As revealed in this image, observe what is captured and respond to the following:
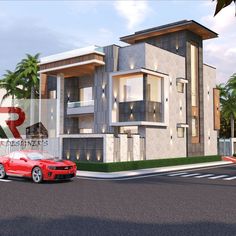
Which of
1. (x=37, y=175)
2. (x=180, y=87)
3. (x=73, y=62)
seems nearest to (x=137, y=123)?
(x=180, y=87)

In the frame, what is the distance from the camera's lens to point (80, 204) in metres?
9.69

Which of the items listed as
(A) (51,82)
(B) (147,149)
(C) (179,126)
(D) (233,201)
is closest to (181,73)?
(C) (179,126)

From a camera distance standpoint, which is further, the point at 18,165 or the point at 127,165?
the point at 127,165

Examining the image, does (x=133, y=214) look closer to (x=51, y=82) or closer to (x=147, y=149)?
(x=147, y=149)

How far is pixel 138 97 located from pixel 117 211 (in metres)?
21.6

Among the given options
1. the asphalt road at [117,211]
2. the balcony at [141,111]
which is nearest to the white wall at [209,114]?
the balcony at [141,111]

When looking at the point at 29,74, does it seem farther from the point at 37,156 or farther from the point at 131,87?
the point at 37,156

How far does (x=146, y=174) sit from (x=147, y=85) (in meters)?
8.84

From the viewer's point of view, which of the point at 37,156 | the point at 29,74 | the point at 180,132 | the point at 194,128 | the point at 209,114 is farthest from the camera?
the point at 29,74

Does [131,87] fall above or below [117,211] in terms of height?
above

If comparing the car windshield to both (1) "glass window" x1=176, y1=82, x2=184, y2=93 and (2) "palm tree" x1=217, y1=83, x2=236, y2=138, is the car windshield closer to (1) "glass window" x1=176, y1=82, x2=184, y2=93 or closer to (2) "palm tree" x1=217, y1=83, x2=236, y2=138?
(1) "glass window" x1=176, y1=82, x2=184, y2=93

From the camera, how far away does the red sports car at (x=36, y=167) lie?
14758 mm

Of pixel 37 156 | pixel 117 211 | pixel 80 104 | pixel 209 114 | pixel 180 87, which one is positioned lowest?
pixel 117 211

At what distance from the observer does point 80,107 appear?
32.0m
